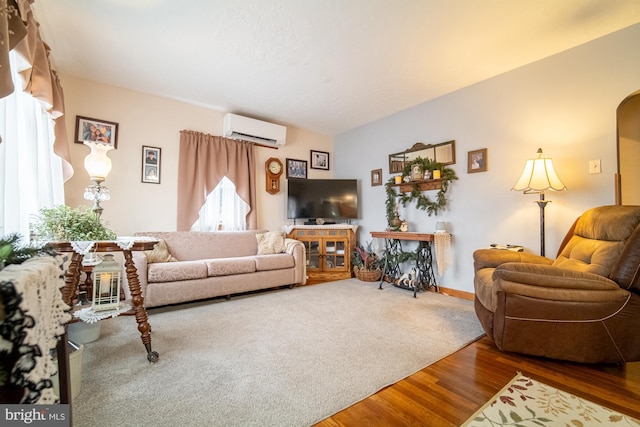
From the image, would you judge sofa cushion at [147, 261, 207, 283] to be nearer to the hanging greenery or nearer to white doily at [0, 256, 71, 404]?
white doily at [0, 256, 71, 404]

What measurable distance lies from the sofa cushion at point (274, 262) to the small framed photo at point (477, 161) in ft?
8.20

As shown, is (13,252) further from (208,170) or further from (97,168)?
(208,170)

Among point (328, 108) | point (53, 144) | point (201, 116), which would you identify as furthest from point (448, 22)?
point (53, 144)

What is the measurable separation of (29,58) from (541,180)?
3705mm

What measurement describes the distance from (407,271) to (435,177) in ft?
4.50

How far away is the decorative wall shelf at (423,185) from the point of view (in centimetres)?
347

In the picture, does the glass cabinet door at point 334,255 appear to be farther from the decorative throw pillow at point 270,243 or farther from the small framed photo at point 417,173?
the small framed photo at point 417,173

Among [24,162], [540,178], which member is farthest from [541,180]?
[24,162]

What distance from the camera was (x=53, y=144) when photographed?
2367mm

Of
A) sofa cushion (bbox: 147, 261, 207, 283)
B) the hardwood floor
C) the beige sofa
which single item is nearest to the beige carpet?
the hardwood floor

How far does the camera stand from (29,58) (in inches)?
56.7

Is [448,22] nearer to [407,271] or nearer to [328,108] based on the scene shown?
[328,108]

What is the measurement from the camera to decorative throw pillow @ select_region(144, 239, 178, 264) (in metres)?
2.83

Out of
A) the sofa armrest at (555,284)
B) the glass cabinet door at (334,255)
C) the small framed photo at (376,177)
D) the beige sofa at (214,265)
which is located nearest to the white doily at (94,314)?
the beige sofa at (214,265)
